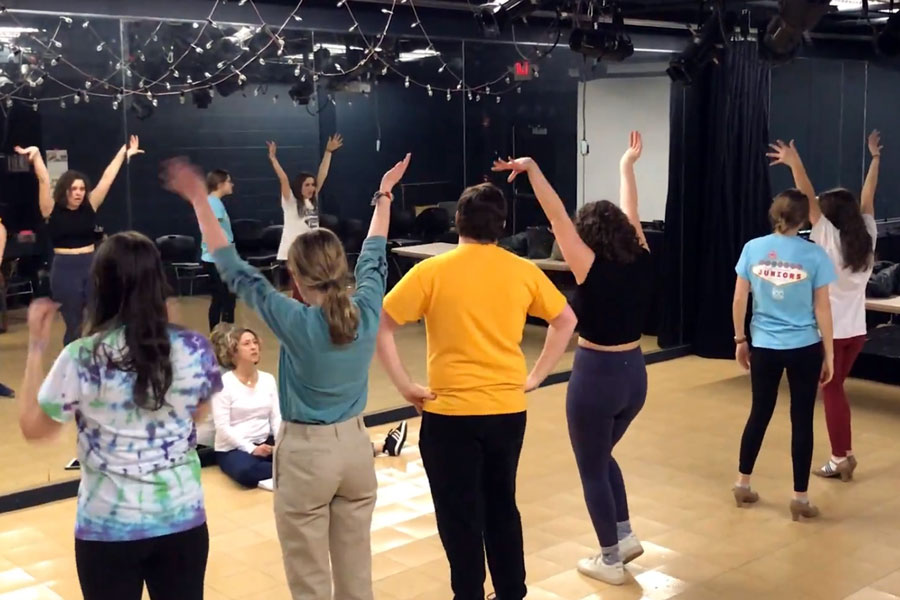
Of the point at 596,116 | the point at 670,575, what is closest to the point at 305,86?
the point at 596,116

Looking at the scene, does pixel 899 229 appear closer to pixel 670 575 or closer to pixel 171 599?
pixel 670 575

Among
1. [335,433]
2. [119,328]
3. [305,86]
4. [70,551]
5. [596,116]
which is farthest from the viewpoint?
[596,116]

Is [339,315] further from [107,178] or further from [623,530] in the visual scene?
[107,178]

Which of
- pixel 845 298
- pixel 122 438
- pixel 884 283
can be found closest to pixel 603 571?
pixel 845 298

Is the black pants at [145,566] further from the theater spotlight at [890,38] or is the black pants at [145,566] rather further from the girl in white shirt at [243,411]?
the theater spotlight at [890,38]

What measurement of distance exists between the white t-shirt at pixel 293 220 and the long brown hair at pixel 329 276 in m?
2.81

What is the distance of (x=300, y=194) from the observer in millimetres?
5707

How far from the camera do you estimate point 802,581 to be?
142 inches

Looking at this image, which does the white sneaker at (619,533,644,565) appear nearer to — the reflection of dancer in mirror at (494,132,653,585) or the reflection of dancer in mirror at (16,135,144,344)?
the reflection of dancer in mirror at (494,132,653,585)

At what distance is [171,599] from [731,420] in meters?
4.34

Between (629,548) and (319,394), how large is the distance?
1.58 metres

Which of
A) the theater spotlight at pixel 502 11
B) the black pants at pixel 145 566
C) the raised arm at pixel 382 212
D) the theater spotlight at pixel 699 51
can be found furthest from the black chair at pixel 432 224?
the black pants at pixel 145 566

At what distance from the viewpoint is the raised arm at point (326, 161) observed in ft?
19.0

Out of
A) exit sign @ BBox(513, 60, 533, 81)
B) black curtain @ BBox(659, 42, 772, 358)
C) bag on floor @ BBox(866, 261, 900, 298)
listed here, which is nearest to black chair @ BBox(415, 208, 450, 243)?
exit sign @ BBox(513, 60, 533, 81)
